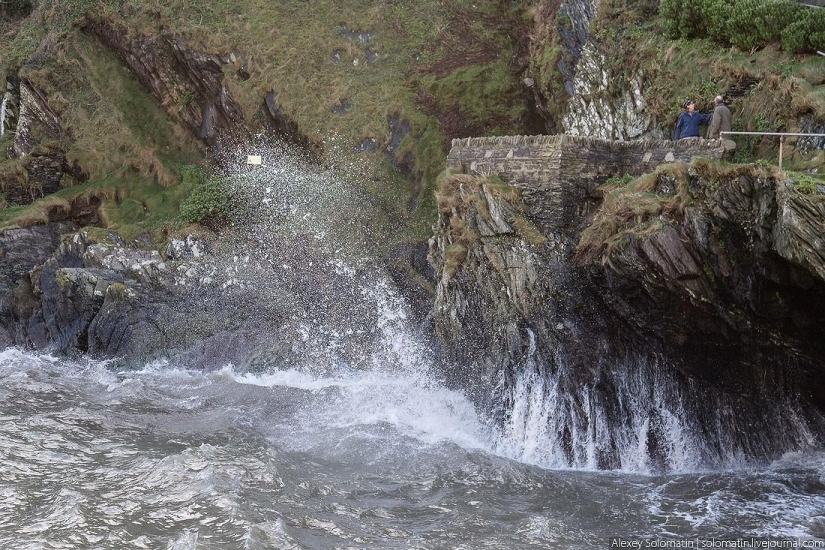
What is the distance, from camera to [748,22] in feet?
57.0

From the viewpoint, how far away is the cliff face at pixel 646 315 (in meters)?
13.2

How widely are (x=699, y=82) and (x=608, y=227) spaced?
17.8 feet

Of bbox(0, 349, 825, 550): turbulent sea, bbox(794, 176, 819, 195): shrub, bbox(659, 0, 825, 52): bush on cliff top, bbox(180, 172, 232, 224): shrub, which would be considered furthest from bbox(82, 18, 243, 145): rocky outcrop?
bbox(794, 176, 819, 195): shrub

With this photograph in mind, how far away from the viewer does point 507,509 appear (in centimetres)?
1224

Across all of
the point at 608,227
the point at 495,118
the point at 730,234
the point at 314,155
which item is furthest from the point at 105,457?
the point at 495,118

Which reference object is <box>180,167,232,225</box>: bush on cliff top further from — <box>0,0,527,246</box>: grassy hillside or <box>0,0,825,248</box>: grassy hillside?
<box>0,0,527,246</box>: grassy hillside

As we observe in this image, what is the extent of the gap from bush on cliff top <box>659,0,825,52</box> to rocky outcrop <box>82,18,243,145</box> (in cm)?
1485

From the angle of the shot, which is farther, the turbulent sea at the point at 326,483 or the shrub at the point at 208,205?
the shrub at the point at 208,205

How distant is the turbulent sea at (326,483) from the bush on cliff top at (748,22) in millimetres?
8315

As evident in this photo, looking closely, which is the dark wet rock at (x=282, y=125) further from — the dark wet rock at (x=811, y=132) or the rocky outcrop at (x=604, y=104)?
the dark wet rock at (x=811, y=132)

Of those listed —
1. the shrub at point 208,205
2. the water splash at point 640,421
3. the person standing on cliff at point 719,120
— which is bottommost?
the water splash at point 640,421

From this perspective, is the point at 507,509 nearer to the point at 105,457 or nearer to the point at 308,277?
the point at 105,457

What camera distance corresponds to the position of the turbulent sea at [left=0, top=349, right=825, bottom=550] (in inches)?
439

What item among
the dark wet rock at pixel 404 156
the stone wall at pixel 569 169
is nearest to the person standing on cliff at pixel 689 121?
the stone wall at pixel 569 169
